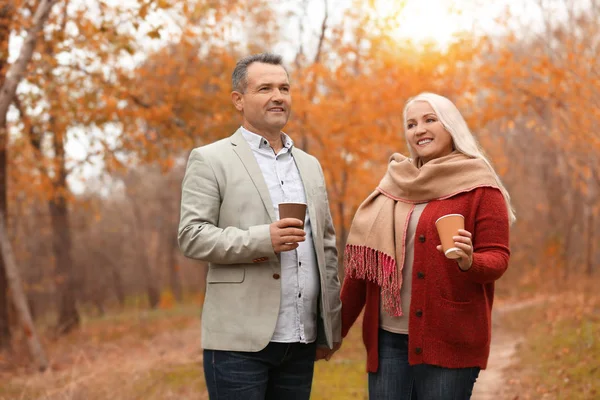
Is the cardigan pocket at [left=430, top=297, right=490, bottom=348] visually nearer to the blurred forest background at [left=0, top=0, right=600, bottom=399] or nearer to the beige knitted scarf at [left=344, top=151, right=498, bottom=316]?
the beige knitted scarf at [left=344, top=151, right=498, bottom=316]

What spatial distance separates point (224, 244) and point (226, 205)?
24cm

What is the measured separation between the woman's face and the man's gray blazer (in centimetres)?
68

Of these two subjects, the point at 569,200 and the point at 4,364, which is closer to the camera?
the point at 4,364

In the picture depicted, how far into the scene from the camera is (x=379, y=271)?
10.1 ft

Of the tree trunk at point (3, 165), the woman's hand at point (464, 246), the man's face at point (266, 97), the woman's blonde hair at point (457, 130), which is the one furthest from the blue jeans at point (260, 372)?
the tree trunk at point (3, 165)

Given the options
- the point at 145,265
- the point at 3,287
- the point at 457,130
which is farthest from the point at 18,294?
the point at 145,265

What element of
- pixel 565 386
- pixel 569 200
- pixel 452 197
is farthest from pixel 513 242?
pixel 452 197

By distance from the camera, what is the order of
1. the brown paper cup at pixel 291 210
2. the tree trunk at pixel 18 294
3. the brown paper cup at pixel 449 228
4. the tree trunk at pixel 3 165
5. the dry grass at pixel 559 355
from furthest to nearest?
the tree trunk at pixel 3 165 < the tree trunk at pixel 18 294 < the dry grass at pixel 559 355 < the brown paper cup at pixel 291 210 < the brown paper cup at pixel 449 228

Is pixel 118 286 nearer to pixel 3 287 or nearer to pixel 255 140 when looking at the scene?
pixel 3 287

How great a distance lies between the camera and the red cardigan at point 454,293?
2.91 meters

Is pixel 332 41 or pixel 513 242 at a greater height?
pixel 332 41

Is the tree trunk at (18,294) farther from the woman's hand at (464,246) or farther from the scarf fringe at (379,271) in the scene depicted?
the woman's hand at (464,246)

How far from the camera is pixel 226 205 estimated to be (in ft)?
9.68

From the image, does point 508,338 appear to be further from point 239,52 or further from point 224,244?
point 224,244
